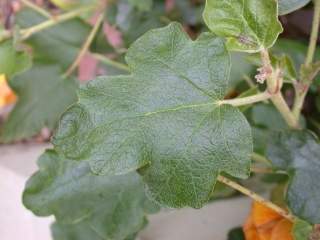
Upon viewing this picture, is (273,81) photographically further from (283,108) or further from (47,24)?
(47,24)

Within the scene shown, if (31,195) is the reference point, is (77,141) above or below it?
above

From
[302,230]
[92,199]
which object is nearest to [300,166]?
[302,230]

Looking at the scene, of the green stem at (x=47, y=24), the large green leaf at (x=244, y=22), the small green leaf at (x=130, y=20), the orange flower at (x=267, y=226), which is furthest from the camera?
the small green leaf at (x=130, y=20)

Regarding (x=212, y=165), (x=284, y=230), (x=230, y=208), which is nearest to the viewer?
(x=212, y=165)

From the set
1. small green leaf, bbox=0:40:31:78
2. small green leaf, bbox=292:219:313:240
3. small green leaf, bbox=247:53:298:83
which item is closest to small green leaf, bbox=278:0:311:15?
small green leaf, bbox=247:53:298:83

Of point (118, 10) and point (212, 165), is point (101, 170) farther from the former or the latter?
point (118, 10)

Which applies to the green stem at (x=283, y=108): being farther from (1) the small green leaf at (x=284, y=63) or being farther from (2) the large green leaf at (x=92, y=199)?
(2) the large green leaf at (x=92, y=199)

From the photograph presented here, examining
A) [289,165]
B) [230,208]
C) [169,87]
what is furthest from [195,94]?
[230,208]

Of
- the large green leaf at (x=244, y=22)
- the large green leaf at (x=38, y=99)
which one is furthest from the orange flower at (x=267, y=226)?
the large green leaf at (x=38, y=99)
